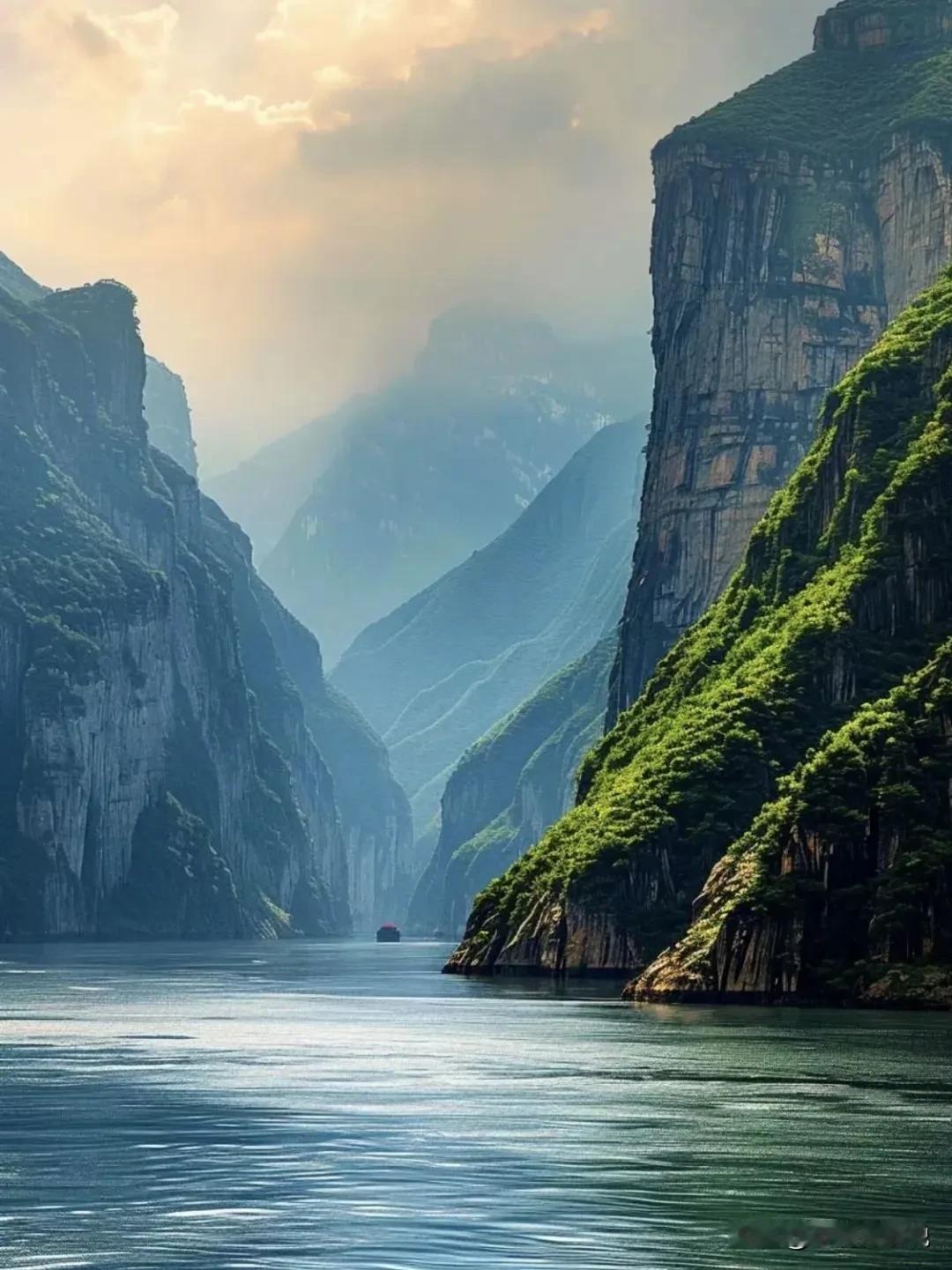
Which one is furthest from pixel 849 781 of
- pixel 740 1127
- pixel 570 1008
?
pixel 740 1127

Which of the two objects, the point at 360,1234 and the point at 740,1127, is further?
the point at 740,1127

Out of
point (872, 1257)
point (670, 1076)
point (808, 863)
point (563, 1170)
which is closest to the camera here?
point (872, 1257)

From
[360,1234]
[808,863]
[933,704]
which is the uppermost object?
[933,704]

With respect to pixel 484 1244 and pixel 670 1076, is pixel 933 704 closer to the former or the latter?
pixel 670 1076

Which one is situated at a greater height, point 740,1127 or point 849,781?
point 849,781

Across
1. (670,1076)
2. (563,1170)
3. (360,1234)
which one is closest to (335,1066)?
(670,1076)

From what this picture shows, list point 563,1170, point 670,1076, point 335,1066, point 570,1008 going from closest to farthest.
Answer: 1. point 563,1170
2. point 670,1076
3. point 335,1066
4. point 570,1008
